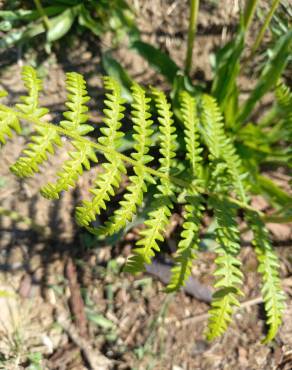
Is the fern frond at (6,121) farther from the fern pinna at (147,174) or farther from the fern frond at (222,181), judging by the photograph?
the fern frond at (222,181)

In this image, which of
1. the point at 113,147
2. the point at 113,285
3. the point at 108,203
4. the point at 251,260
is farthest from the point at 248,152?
the point at 113,147

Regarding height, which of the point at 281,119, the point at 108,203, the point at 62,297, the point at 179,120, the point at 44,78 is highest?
the point at 281,119

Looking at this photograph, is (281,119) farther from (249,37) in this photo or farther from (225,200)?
(225,200)

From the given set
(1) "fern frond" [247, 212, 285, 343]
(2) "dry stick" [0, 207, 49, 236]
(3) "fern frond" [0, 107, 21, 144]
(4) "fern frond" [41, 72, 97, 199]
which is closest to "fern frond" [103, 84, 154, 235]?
(4) "fern frond" [41, 72, 97, 199]

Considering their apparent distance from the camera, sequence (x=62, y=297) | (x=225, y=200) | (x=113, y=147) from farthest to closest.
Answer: (x=62, y=297), (x=225, y=200), (x=113, y=147)

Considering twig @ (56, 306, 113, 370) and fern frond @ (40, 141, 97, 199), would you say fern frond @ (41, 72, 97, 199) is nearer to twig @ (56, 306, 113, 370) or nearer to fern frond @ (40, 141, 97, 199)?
fern frond @ (40, 141, 97, 199)

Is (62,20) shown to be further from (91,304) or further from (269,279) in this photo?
(269,279)
